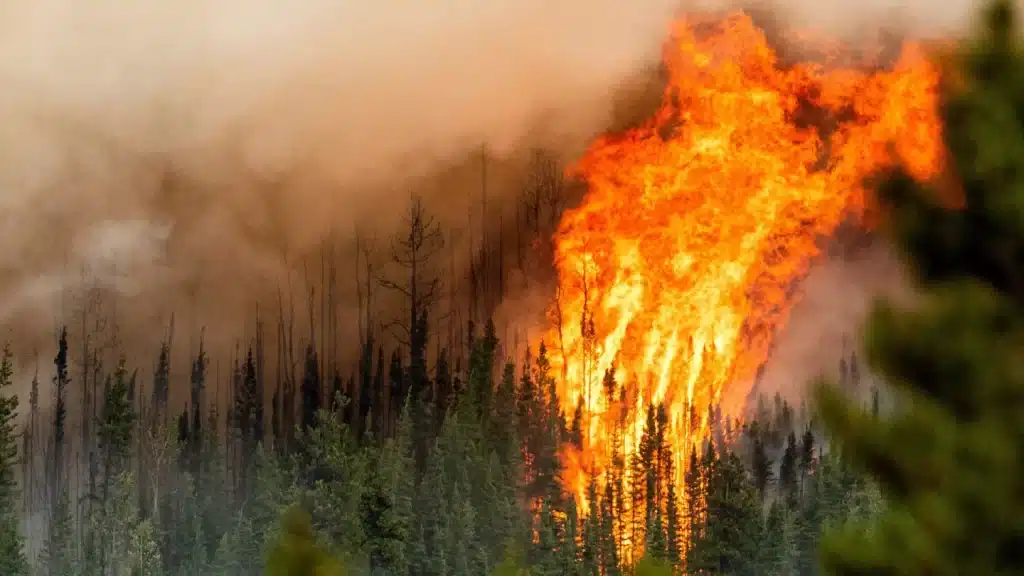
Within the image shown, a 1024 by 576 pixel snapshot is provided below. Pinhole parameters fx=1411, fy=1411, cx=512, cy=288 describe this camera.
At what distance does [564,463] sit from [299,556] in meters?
110

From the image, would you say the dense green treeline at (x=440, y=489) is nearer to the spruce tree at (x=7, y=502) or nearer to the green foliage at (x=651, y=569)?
the spruce tree at (x=7, y=502)

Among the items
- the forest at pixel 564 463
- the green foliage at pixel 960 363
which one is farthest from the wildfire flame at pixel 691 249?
the green foliage at pixel 960 363

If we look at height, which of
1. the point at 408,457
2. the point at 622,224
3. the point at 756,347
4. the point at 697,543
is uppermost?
the point at 622,224

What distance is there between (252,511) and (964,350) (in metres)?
109

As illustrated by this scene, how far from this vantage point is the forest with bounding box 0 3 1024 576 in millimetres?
14531

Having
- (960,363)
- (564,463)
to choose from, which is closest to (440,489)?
(564,463)

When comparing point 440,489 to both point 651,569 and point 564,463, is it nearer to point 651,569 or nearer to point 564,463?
point 564,463

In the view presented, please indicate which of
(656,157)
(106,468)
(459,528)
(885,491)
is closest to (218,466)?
(106,468)

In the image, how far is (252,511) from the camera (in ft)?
389

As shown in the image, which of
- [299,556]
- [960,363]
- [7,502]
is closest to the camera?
[299,556]

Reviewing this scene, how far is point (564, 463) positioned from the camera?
12219 centimetres

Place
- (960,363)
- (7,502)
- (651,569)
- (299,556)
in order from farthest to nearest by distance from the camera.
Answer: (7,502) < (960,363) < (299,556) < (651,569)

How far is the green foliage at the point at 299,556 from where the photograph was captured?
12.7 metres

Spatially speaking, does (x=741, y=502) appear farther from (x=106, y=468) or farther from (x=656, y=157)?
(x=106, y=468)
